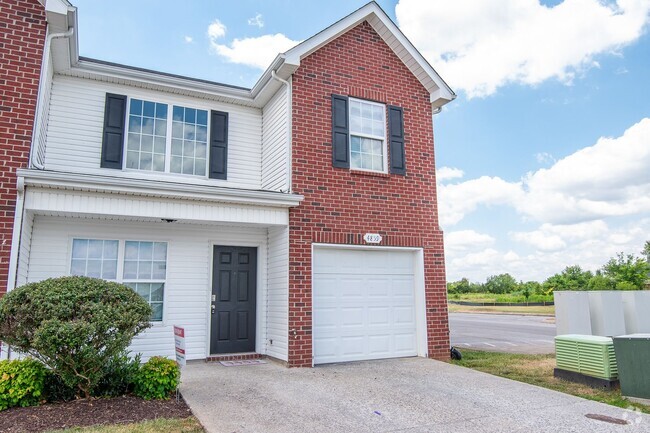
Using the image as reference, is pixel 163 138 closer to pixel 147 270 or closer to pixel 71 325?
pixel 147 270

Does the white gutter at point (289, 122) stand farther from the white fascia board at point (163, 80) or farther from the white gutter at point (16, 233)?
the white gutter at point (16, 233)

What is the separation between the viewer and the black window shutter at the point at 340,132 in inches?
364

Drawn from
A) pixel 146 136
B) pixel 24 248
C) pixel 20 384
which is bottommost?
pixel 20 384

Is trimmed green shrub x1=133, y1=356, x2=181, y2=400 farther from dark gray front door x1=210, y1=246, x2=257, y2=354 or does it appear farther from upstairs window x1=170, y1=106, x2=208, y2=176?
upstairs window x1=170, y1=106, x2=208, y2=176

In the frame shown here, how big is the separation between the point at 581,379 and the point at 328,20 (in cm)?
840

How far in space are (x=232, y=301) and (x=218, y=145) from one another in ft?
11.0

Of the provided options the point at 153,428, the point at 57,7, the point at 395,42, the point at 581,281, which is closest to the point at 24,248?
the point at 57,7

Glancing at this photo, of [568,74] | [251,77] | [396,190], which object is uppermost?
[568,74]

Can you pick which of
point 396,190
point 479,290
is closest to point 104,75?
point 396,190

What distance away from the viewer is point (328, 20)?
9.73 m

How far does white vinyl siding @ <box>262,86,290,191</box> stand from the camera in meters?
9.00

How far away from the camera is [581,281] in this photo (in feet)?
95.4

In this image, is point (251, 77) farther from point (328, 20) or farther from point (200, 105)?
point (328, 20)

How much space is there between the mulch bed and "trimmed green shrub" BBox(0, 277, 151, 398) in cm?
31
